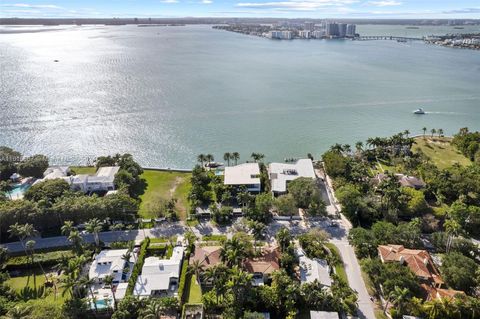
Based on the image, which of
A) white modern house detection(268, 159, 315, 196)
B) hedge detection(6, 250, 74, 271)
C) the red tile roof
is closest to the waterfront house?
the red tile roof

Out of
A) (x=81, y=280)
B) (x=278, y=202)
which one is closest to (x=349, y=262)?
(x=278, y=202)

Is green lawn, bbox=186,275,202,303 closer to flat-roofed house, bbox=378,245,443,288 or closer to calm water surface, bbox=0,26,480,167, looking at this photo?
flat-roofed house, bbox=378,245,443,288

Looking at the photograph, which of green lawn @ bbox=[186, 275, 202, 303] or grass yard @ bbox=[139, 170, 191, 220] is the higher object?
grass yard @ bbox=[139, 170, 191, 220]

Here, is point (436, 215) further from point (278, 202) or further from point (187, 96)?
point (187, 96)

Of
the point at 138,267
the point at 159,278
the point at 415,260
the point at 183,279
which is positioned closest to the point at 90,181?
the point at 138,267

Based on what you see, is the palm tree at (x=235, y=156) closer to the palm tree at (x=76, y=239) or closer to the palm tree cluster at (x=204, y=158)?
the palm tree cluster at (x=204, y=158)

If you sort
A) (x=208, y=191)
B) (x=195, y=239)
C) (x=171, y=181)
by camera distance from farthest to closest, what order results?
(x=171, y=181), (x=208, y=191), (x=195, y=239)

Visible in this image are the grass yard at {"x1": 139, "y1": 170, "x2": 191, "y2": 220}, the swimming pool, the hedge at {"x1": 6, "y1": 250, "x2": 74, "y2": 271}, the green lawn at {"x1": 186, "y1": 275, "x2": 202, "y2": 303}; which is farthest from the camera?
the swimming pool
